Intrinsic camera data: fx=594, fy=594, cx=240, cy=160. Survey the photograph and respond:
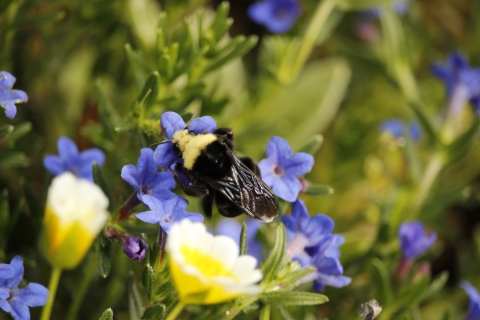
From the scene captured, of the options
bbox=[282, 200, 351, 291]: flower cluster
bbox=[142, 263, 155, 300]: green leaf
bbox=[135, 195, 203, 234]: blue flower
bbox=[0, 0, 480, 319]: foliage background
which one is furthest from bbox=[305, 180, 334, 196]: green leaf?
bbox=[142, 263, 155, 300]: green leaf

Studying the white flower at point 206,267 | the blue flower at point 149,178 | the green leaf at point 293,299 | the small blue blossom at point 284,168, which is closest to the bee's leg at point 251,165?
the small blue blossom at point 284,168

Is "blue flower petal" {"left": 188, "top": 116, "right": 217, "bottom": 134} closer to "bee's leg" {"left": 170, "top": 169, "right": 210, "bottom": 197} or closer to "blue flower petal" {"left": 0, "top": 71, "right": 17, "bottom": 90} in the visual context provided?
"bee's leg" {"left": 170, "top": 169, "right": 210, "bottom": 197}

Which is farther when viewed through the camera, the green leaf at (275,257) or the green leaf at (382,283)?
the green leaf at (382,283)

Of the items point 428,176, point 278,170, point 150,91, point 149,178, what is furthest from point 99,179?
point 428,176

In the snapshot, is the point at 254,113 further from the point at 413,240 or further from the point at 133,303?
the point at 133,303

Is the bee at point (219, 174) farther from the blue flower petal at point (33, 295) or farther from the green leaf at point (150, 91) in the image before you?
the blue flower petal at point (33, 295)
